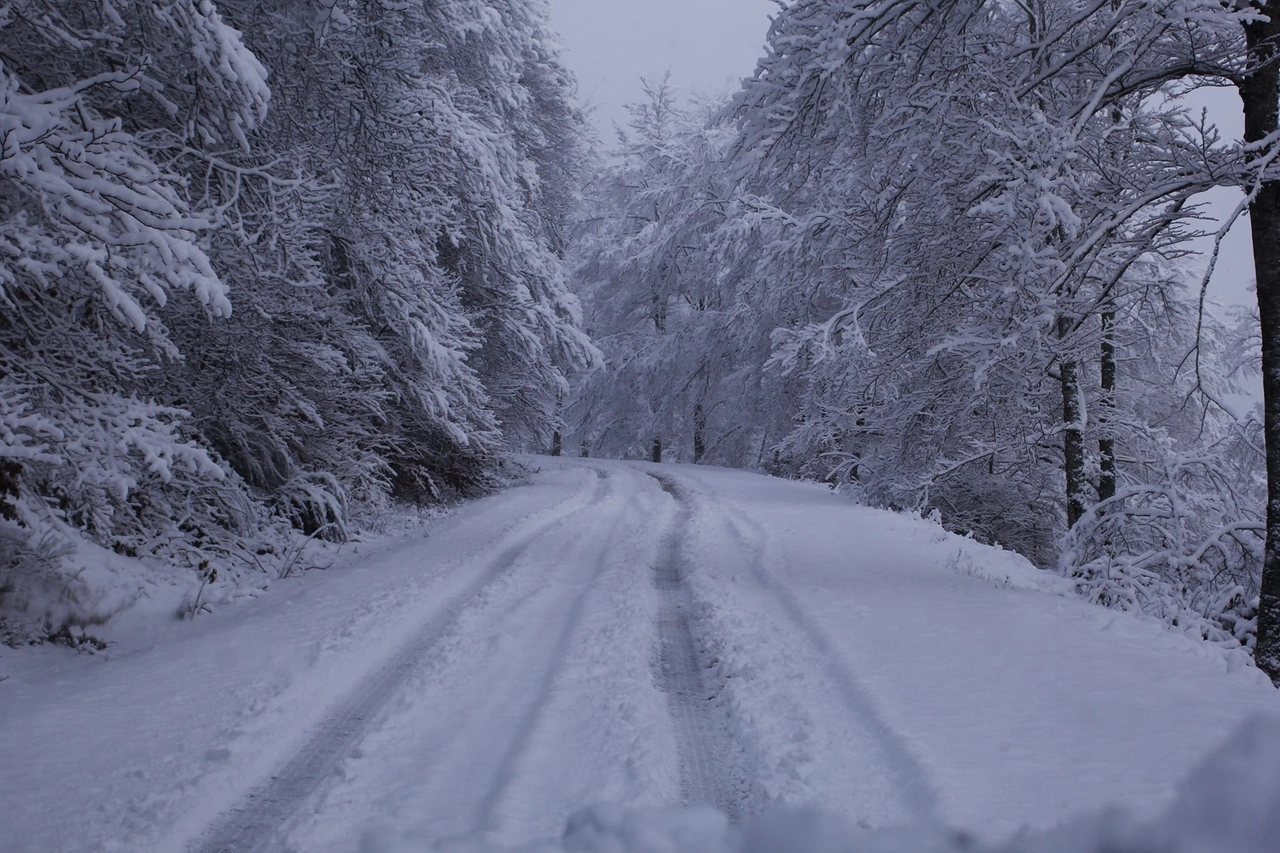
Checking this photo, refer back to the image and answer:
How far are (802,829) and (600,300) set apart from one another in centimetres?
3363

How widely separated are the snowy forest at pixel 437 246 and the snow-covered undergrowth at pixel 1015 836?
530cm

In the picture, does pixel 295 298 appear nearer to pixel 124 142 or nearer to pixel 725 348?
pixel 124 142

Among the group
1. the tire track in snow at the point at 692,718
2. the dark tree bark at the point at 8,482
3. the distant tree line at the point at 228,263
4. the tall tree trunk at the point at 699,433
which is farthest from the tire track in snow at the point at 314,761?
the tall tree trunk at the point at 699,433

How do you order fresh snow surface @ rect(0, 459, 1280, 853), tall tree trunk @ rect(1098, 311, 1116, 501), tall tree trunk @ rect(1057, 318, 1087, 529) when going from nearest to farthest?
fresh snow surface @ rect(0, 459, 1280, 853) → tall tree trunk @ rect(1057, 318, 1087, 529) → tall tree trunk @ rect(1098, 311, 1116, 501)

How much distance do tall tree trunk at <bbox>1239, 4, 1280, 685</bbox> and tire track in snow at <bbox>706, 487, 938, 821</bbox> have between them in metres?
3.87

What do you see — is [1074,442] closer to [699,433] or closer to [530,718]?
[530,718]

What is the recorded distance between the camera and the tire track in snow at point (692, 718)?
4.02 meters

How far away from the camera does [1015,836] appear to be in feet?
2.56

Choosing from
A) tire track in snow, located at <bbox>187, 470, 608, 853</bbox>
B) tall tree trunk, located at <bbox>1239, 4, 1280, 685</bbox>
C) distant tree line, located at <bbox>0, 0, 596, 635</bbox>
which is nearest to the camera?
tire track in snow, located at <bbox>187, 470, 608, 853</bbox>

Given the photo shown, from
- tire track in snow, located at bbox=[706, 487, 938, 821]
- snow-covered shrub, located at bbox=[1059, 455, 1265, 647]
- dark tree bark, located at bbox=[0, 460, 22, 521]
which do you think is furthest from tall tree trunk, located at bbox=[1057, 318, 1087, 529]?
dark tree bark, located at bbox=[0, 460, 22, 521]

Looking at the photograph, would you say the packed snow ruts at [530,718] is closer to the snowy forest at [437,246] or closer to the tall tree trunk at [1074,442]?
the snowy forest at [437,246]

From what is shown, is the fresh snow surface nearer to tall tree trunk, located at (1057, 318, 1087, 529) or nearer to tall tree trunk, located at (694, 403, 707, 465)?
tall tree trunk, located at (1057, 318, 1087, 529)

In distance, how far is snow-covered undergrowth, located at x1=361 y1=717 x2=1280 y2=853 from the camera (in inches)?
24.7

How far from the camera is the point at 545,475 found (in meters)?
22.4
